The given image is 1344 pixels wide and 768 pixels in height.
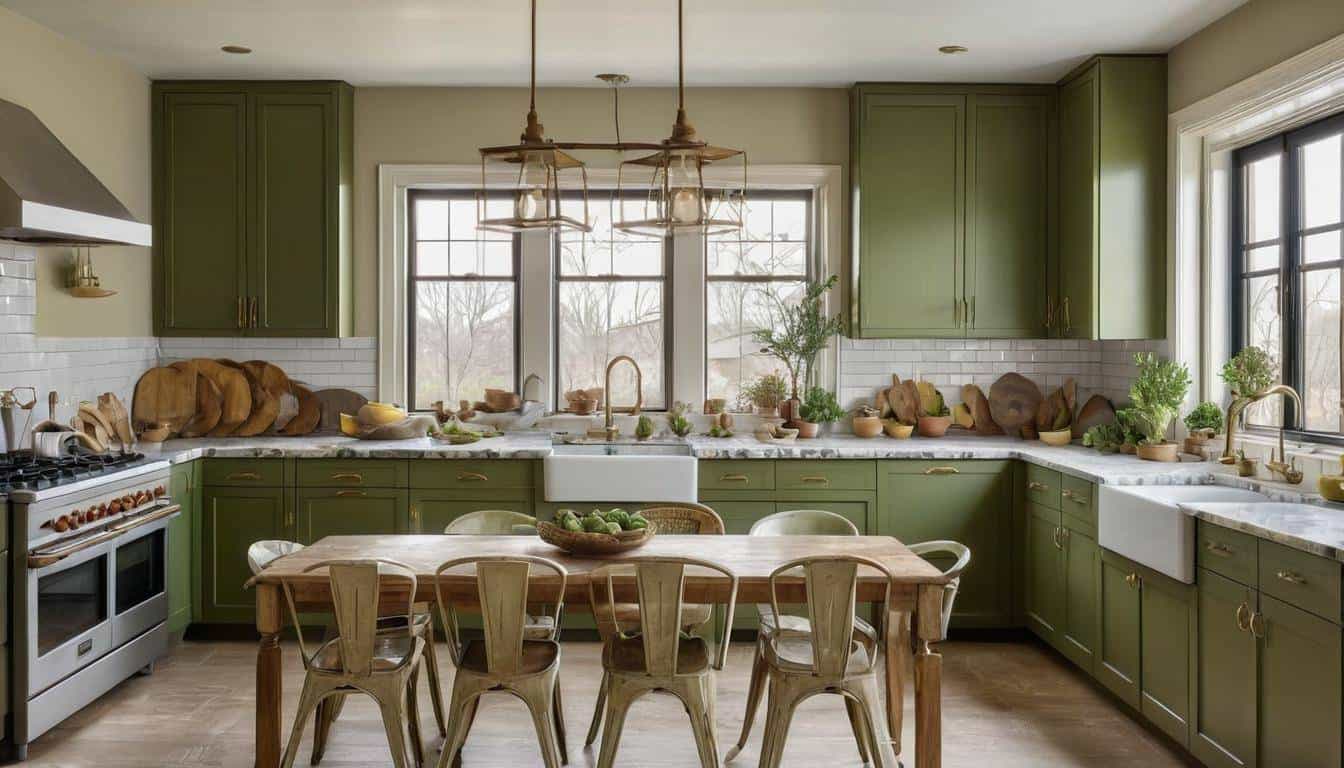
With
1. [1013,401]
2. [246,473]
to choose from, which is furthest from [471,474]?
[1013,401]

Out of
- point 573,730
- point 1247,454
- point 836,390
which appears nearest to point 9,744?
point 573,730

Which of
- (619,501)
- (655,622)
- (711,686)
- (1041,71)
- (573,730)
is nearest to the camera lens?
(655,622)

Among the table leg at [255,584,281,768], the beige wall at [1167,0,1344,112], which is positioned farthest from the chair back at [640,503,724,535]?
the beige wall at [1167,0,1344,112]

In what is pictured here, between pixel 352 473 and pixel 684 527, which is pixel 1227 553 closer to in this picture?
pixel 684 527

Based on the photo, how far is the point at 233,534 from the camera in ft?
17.4

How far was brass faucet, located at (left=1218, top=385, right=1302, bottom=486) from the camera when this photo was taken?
13.3 ft

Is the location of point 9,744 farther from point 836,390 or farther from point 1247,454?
point 1247,454

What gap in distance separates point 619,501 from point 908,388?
1912 millimetres

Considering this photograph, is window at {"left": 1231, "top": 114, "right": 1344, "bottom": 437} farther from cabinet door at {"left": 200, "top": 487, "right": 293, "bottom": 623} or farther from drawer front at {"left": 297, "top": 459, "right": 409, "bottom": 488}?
cabinet door at {"left": 200, "top": 487, "right": 293, "bottom": 623}

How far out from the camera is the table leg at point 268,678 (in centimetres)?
330

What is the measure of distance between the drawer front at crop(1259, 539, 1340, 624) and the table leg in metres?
3.06

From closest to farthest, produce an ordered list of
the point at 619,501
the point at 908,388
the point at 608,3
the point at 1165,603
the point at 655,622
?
the point at 655,622, the point at 1165,603, the point at 608,3, the point at 619,501, the point at 908,388

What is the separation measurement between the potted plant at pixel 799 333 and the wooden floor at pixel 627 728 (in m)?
1.79

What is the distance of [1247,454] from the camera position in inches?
178
